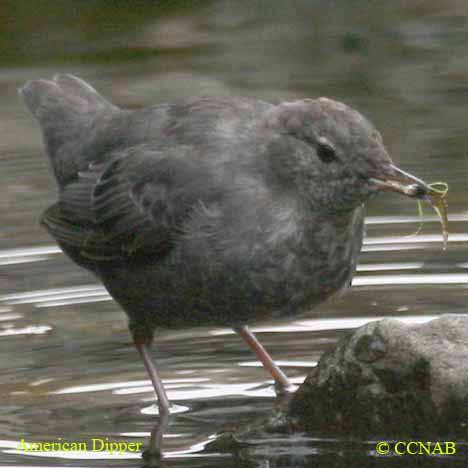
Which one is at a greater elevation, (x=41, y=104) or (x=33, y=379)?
(x=41, y=104)

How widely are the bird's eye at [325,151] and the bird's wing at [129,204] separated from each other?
558 millimetres

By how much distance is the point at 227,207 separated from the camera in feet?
17.8

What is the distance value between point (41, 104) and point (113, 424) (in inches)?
80.5

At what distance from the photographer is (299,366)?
6.11 meters

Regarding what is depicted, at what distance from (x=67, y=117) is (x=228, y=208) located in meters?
1.63

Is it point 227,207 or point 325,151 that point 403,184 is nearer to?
point 325,151

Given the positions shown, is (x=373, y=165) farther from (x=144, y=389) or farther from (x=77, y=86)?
(x=77, y=86)

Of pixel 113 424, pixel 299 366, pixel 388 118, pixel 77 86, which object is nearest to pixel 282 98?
pixel 388 118

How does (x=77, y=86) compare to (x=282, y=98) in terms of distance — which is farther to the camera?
(x=282, y=98)

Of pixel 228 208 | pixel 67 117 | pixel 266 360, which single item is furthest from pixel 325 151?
pixel 67 117

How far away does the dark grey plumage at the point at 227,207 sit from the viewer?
5211 millimetres

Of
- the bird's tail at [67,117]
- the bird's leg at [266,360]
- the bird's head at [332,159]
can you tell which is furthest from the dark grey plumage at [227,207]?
the bird's leg at [266,360]

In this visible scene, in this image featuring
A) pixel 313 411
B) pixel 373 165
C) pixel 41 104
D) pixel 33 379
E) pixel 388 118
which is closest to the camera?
pixel 373 165

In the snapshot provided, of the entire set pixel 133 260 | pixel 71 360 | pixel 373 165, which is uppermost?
pixel 373 165
